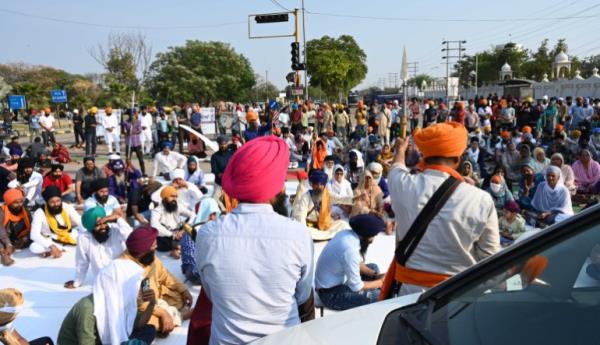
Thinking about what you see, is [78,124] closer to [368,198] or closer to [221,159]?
[221,159]

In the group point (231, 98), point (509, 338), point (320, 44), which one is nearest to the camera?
point (509, 338)

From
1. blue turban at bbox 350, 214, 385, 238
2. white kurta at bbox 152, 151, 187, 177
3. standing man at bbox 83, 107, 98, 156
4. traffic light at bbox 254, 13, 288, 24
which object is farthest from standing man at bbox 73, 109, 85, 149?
blue turban at bbox 350, 214, 385, 238

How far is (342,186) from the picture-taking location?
297 inches

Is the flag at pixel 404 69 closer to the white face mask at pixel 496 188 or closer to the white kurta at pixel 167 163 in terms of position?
the white face mask at pixel 496 188

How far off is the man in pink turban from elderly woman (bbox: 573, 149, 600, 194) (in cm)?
783

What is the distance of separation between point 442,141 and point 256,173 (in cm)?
97

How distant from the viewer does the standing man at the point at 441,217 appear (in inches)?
84.7

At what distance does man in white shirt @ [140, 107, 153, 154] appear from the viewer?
13514 mm

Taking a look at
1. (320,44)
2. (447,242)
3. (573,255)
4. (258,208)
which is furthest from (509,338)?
(320,44)

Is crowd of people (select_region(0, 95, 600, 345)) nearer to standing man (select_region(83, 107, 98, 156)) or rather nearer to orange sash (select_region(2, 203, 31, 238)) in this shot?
orange sash (select_region(2, 203, 31, 238))

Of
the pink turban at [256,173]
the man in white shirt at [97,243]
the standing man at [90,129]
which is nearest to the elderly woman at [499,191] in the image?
the man in white shirt at [97,243]

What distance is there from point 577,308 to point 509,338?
0.98ft

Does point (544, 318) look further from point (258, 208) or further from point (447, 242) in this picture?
point (258, 208)

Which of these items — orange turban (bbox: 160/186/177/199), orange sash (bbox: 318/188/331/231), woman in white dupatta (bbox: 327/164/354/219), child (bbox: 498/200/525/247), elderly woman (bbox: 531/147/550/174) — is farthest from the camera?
elderly woman (bbox: 531/147/550/174)
